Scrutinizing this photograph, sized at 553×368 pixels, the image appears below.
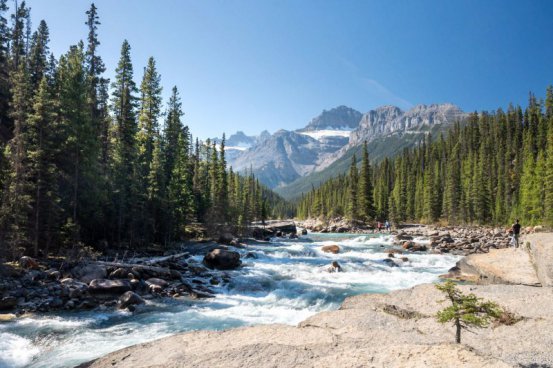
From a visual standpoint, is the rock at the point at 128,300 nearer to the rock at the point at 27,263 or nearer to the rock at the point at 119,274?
the rock at the point at 119,274

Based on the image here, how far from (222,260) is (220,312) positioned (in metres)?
11.1

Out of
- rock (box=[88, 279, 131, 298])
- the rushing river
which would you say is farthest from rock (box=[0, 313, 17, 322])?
rock (box=[88, 279, 131, 298])

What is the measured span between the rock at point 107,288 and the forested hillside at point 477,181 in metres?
60.6

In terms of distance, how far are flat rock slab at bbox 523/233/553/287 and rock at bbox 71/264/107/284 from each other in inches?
886

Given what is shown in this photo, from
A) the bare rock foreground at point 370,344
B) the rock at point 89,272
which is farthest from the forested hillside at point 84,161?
the bare rock foreground at point 370,344

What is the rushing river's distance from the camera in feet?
37.4

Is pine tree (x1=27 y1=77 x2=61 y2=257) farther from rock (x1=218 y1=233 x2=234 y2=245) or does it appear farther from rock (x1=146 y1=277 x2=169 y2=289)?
rock (x1=218 y1=233 x2=234 y2=245)

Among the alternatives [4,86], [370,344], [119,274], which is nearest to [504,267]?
[370,344]

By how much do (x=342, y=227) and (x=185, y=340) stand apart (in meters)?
76.8

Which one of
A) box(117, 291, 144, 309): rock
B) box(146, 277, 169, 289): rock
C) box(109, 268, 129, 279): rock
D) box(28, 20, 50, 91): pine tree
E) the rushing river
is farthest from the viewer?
box(28, 20, 50, 91): pine tree

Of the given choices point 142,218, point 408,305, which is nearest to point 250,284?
point 408,305

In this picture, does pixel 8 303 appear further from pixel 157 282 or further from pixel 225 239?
pixel 225 239

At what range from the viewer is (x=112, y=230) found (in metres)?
32.6

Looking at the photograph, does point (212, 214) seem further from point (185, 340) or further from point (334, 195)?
point (334, 195)
